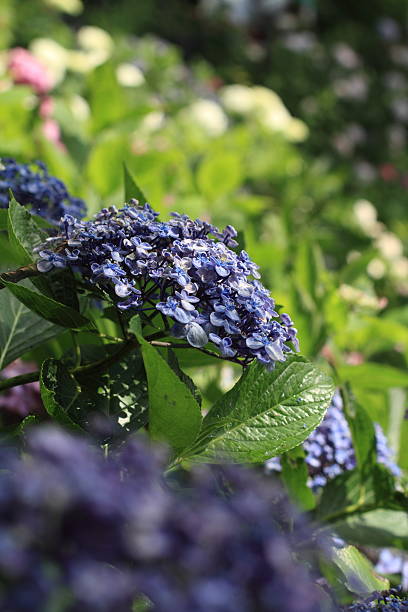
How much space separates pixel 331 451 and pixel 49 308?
0.47 meters

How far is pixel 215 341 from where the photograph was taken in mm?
617

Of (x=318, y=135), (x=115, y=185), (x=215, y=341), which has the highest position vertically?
(x=215, y=341)

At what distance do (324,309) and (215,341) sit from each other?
2.77 ft

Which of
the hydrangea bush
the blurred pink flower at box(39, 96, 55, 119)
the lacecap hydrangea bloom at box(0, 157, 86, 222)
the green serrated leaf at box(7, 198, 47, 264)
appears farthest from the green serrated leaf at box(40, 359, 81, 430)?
the blurred pink flower at box(39, 96, 55, 119)

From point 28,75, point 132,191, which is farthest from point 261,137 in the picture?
point 132,191

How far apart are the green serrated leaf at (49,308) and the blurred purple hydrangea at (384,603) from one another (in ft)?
1.19

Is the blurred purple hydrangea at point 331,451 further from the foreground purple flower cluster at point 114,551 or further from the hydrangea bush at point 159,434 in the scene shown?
the foreground purple flower cluster at point 114,551

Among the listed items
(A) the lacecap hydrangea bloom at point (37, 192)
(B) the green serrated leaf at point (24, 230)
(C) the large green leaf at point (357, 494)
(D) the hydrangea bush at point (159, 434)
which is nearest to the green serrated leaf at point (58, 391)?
(D) the hydrangea bush at point (159, 434)

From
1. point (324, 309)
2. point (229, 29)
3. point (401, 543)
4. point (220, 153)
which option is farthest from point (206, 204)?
point (229, 29)

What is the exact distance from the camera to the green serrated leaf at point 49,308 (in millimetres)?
676

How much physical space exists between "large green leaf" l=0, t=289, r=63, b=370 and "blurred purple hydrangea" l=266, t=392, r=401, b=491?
A: 1.10 ft

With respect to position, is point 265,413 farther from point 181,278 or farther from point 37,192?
point 37,192

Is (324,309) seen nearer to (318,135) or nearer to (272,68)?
(318,135)

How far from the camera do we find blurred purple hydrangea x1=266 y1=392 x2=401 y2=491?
957 millimetres
